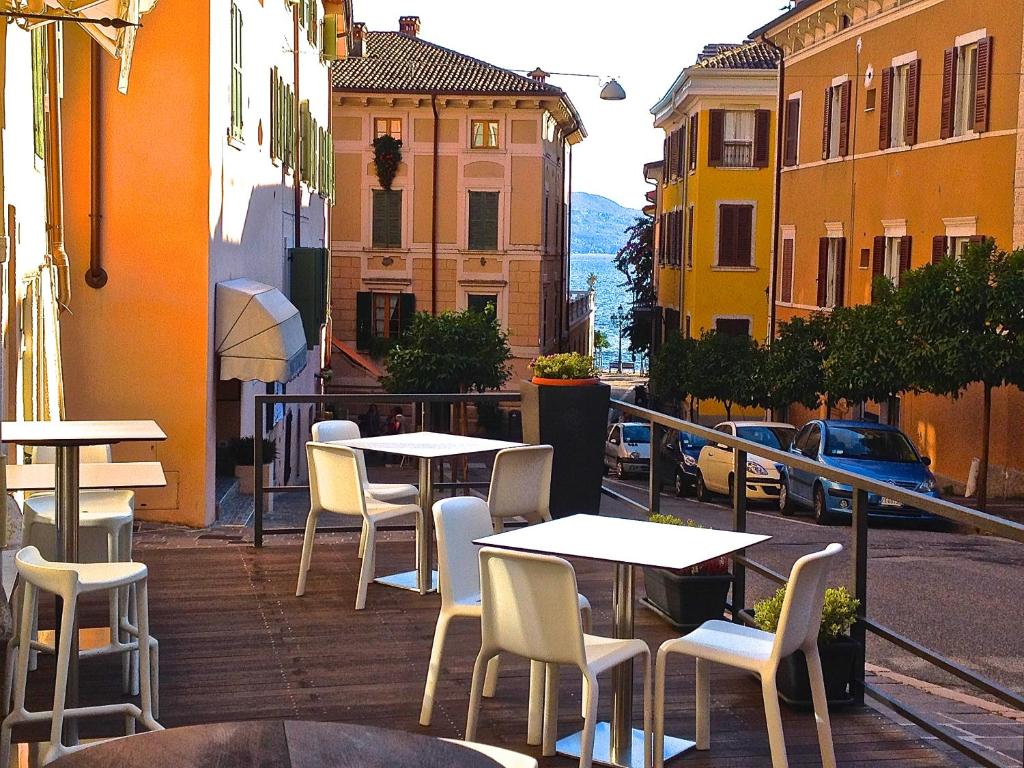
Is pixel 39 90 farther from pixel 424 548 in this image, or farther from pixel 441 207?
pixel 441 207

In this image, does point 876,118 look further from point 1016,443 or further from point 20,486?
point 20,486

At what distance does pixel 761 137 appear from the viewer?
43.9 metres

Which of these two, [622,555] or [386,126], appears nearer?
[622,555]

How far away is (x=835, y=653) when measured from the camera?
6293 millimetres

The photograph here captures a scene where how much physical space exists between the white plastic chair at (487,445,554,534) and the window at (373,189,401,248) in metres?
37.6

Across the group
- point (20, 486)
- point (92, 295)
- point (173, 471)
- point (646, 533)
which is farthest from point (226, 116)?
point (646, 533)

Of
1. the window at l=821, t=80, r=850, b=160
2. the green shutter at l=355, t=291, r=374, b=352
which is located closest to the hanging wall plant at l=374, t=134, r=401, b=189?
the green shutter at l=355, t=291, r=374, b=352

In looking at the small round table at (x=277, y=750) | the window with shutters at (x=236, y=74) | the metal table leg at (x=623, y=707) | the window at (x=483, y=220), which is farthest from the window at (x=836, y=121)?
the small round table at (x=277, y=750)

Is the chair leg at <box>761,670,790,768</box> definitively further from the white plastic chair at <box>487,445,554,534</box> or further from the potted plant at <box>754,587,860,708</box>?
the white plastic chair at <box>487,445,554,534</box>

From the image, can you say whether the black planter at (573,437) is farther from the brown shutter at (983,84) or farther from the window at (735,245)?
the window at (735,245)

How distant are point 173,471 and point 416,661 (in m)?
6.99

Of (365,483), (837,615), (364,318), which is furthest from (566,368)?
(364,318)

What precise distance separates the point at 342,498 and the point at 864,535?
3.38 m

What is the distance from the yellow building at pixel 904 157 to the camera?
78.6 feet
